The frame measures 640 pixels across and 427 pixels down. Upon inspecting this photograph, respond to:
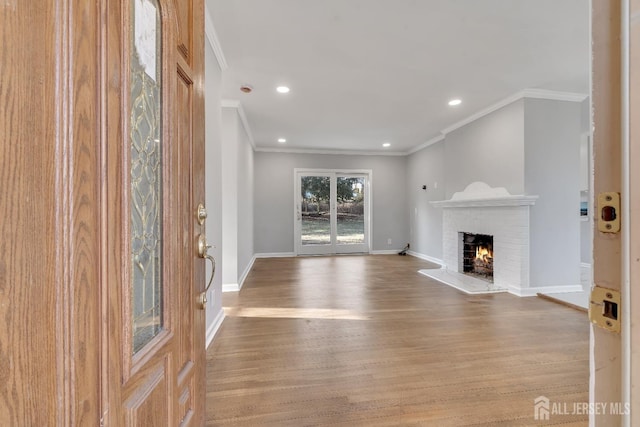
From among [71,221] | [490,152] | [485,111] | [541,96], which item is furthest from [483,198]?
[71,221]

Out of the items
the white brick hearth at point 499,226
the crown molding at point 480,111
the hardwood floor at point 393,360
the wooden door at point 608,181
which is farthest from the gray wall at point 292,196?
the wooden door at point 608,181

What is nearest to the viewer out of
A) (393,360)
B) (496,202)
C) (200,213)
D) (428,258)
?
(200,213)

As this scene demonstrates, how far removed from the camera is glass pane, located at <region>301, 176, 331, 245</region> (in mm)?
6820

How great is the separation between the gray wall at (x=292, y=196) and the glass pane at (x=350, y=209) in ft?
0.96

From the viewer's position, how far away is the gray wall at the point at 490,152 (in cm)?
365

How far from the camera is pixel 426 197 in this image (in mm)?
6293

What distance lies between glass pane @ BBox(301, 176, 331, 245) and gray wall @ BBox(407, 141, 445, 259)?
2007 millimetres

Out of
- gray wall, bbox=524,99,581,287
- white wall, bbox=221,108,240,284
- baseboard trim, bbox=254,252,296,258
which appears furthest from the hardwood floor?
baseboard trim, bbox=254,252,296,258

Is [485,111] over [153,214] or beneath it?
over

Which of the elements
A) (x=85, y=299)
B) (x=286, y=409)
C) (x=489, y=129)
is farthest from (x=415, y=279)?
(x=85, y=299)

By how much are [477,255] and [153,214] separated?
16.2ft

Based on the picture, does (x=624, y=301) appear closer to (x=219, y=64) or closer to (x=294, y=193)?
(x=219, y=64)

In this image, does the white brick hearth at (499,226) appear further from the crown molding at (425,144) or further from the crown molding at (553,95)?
the crown molding at (425,144)

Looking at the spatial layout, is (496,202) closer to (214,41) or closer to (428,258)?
(428,258)
